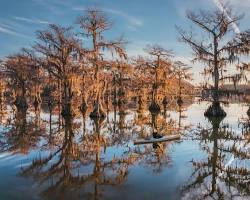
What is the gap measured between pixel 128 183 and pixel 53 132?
41.6 feet

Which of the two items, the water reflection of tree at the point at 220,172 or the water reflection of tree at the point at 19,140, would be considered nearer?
the water reflection of tree at the point at 220,172

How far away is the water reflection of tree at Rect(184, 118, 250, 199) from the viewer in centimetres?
938

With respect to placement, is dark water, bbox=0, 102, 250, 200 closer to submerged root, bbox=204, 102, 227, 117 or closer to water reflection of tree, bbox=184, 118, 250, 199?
water reflection of tree, bbox=184, 118, 250, 199

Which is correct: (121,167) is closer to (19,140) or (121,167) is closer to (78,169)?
(78,169)

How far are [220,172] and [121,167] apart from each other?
3059mm

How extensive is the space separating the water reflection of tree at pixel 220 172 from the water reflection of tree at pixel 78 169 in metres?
2.15

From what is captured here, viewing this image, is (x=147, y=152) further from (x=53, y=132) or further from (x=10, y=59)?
(x=10, y=59)

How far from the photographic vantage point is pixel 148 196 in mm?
9023

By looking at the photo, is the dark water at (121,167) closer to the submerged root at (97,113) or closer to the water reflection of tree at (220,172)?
the water reflection of tree at (220,172)

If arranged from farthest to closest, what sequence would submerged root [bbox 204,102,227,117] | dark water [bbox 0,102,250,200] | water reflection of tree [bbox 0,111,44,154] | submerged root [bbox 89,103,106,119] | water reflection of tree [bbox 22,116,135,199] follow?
submerged root [bbox 204,102,227,117], submerged root [bbox 89,103,106,119], water reflection of tree [bbox 0,111,44,154], water reflection of tree [bbox 22,116,135,199], dark water [bbox 0,102,250,200]

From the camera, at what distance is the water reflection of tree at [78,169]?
9.53 meters

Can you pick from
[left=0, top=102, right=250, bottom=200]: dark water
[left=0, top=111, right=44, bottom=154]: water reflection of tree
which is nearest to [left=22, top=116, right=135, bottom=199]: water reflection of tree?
[left=0, top=102, right=250, bottom=200]: dark water

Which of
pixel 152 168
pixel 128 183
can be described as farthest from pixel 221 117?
pixel 128 183

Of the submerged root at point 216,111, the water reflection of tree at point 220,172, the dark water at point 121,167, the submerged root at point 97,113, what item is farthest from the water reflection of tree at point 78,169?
the submerged root at point 216,111
